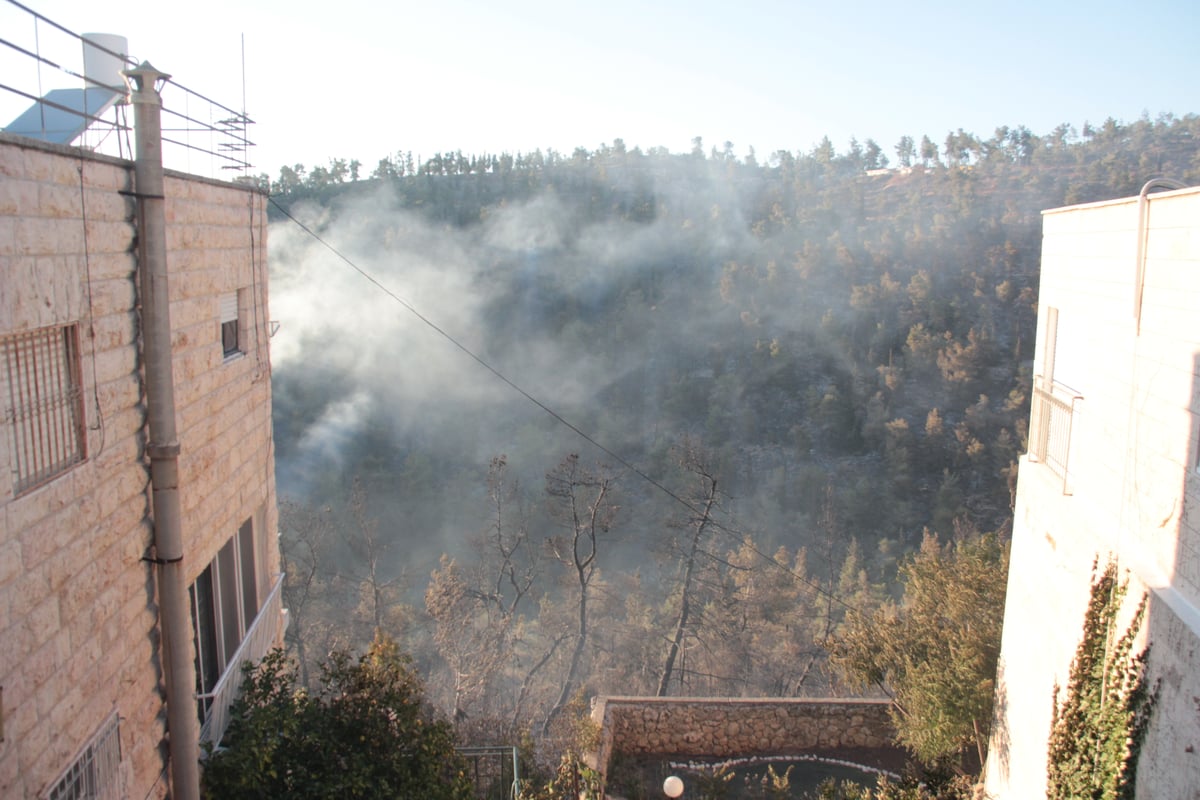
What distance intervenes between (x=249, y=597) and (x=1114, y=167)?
2137 inches

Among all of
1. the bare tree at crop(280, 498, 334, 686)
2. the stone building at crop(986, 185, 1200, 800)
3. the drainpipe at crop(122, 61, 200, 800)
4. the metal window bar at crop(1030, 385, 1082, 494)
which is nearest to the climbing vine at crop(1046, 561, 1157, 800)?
the stone building at crop(986, 185, 1200, 800)

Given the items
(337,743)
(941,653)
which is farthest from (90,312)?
(941,653)

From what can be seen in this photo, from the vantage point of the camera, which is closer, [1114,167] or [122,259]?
[122,259]

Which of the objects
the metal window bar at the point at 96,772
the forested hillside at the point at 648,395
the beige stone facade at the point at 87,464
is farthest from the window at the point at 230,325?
the forested hillside at the point at 648,395

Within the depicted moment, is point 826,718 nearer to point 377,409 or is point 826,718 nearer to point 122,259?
point 122,259

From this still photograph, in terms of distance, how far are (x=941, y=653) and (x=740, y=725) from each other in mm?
2872

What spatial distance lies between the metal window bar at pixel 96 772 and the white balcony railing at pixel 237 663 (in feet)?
3.50

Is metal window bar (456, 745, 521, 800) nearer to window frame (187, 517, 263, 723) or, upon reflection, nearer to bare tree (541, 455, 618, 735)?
window frame (187, 517, 263, 723)

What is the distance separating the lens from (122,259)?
4.10 metres

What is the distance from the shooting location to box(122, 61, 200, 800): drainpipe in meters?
A: 4.22

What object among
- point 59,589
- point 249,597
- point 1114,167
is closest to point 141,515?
point 59,589

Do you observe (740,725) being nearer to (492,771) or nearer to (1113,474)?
(492,771)

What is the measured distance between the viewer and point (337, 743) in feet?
18.5

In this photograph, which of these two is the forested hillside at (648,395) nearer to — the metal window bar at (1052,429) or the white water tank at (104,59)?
the metal window bar at (1052,429)
